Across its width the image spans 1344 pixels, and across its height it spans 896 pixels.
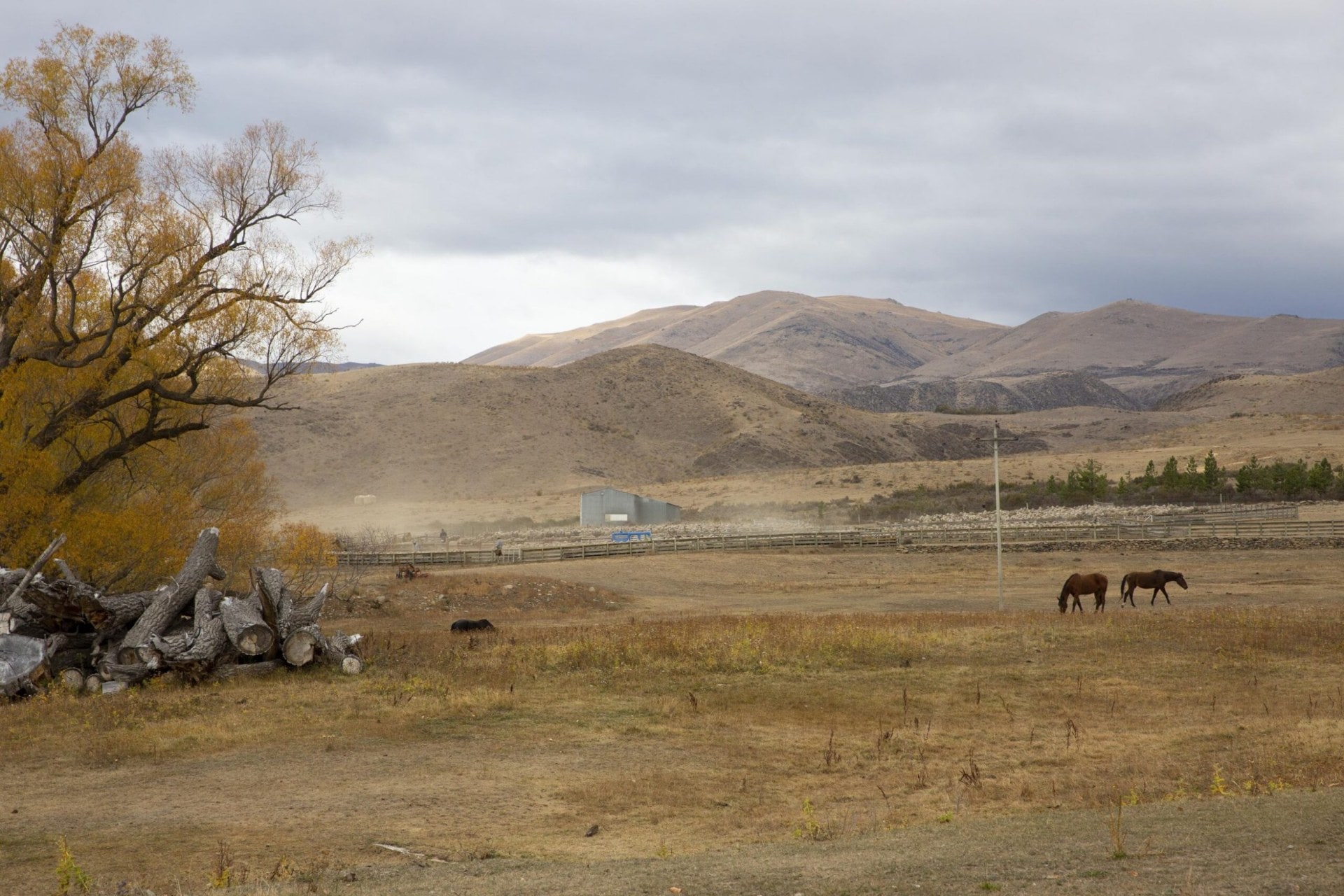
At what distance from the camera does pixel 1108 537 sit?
53.6m

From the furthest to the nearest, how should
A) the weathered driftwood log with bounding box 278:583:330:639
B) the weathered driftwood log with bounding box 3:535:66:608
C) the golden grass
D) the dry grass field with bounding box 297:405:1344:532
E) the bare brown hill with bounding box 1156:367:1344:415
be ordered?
the bare brown hill with bounding box 1156:367:1344:415
the dry grass field with bounding box 297:405:1344:532
the weathered driftwood log with bounding box 278:583:330:639
the weathered driftwood log with bounding box 3:535:66:608
the golden grass

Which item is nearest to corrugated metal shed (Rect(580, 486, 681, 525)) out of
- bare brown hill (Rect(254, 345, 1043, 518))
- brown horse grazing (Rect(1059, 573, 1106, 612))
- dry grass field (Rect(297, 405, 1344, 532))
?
dry grass field (Rect(297, 405, 1344, 532))

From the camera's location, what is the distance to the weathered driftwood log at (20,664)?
17.7 metres

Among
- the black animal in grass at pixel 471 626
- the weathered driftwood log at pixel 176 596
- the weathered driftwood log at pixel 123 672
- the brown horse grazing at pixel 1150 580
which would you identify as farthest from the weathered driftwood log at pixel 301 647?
the brown horse grazing at pixel 1150 580

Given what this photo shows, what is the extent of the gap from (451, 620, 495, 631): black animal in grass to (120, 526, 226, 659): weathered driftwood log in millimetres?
9436

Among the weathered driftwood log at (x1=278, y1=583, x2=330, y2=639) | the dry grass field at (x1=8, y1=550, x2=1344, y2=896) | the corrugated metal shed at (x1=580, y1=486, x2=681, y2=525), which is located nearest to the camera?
the dry grass field at (x1=8, y1=550, x2=1344, y2=896)

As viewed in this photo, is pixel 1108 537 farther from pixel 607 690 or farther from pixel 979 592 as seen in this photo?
pixel 607 690

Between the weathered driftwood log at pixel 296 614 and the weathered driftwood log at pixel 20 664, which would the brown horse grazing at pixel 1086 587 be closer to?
the weathered driftwood log at pixel 296 614

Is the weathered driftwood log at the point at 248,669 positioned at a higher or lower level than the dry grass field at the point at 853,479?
lower

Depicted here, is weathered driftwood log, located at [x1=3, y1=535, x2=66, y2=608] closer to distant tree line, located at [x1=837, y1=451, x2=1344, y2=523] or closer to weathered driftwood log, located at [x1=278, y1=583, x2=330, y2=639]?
weathered driftwood log, located at [x1=278, y1=583, x2=330, y2=639]

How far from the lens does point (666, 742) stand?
15.7 meters

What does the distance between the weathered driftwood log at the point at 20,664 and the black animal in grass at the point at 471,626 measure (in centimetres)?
1177

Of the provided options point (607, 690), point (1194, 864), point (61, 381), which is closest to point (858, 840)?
point (1194, 864)

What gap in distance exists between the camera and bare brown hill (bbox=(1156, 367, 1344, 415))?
143625 mm
